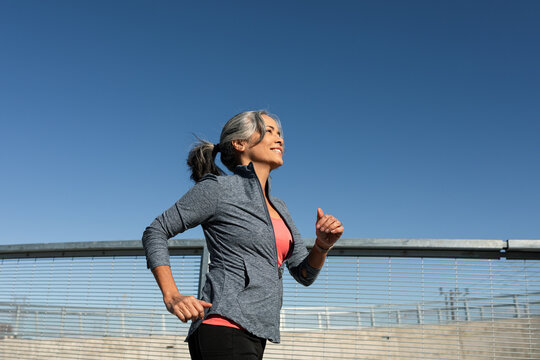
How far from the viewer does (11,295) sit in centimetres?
523

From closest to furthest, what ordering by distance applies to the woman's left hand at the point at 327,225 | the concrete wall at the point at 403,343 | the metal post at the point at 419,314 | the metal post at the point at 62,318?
the woman's left hand at the point at 327,225, the concrete wall at the point at 403,343, the metal post at the point at 419,314, the metal post at the point at 62,318

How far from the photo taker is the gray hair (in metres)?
2.42

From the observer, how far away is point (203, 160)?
247cm

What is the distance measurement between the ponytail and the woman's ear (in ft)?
→ 0.44

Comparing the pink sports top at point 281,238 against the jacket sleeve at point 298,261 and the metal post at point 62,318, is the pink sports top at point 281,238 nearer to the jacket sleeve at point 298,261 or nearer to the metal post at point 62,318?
the jacket sleeve at point 298,261

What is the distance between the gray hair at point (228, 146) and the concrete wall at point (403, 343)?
201 cm

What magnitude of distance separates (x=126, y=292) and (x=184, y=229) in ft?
9.40

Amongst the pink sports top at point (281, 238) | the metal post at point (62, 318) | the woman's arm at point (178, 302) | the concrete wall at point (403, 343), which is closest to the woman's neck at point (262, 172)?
the pink sports top at point (281, 238)

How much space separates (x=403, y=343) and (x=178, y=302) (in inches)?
106

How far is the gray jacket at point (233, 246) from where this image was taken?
1865 mm

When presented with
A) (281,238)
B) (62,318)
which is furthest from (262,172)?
(62,318)

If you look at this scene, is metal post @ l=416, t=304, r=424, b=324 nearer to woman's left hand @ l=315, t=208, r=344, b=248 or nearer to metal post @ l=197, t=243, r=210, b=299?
metal post @ l=197, t=243, r=210, b=299

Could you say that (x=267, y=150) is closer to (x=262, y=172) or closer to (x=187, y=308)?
(x=262, y=172)

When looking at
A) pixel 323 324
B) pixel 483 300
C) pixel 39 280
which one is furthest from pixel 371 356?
pixel 39 280
